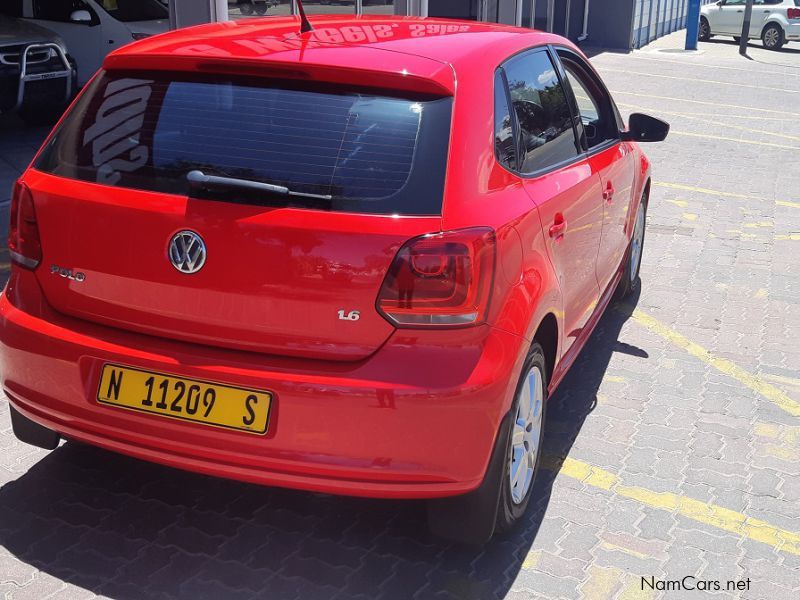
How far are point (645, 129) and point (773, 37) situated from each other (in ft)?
86.9

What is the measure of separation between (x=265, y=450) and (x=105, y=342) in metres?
0.63

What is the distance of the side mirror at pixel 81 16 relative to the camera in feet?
42.2

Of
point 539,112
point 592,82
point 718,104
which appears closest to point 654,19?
point 718,104

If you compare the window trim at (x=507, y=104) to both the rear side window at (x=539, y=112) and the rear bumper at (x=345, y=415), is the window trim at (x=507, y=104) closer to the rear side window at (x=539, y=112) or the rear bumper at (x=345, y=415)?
the rear side window at (x=539, y=112)

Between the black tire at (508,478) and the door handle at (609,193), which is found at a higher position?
the door handle at (609,193)

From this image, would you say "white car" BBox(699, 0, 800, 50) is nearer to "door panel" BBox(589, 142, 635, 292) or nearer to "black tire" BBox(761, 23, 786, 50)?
"black tire" BBox(761, 23, 786, 50)

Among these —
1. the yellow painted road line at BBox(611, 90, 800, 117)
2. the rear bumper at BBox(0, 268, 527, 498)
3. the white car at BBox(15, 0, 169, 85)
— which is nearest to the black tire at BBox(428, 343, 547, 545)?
the rear bumper at BBox(0, 268, 527, 498)

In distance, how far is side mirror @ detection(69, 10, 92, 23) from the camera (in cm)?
1287

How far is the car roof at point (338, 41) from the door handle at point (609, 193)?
3.06 feet

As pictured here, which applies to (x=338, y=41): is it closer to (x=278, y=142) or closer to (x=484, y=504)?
(x=278, y=142)

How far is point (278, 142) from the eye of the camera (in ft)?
10.3

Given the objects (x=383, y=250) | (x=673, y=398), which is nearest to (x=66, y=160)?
(x=383, y=250)

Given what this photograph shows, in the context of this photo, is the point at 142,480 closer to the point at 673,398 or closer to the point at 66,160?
the point at 66,160

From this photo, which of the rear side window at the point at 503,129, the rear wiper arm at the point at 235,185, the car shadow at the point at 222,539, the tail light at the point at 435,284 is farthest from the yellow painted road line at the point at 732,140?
the rear wiper arm at the point at 235,185
